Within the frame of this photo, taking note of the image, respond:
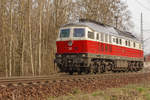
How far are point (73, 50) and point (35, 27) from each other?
37.8 feet

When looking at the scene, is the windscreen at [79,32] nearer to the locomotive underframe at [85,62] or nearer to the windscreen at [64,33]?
the windscreen at [64,33]

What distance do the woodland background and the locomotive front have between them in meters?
4.88

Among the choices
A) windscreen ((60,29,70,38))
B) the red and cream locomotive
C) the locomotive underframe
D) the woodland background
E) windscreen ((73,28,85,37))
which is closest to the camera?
the locomotive underframe

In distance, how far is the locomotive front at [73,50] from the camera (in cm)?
1521

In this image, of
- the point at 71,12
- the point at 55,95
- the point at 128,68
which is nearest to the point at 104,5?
the point at 71,12

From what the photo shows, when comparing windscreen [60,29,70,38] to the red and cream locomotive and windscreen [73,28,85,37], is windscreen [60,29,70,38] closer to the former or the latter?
the red and cream locomotive

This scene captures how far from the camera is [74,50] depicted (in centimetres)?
1548

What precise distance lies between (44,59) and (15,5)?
6.40 m

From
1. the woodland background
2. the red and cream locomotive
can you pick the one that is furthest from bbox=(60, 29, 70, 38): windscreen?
the woodland background

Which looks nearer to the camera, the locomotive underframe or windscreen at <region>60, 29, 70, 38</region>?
the locomotive underframe

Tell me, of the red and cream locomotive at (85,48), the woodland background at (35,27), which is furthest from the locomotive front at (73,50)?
the woodland background at (35,27)

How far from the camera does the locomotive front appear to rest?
15211mm

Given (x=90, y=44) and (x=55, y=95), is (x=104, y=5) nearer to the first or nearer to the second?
(x=90, y=44)

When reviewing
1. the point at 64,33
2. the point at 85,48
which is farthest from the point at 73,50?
the point at 64,33
